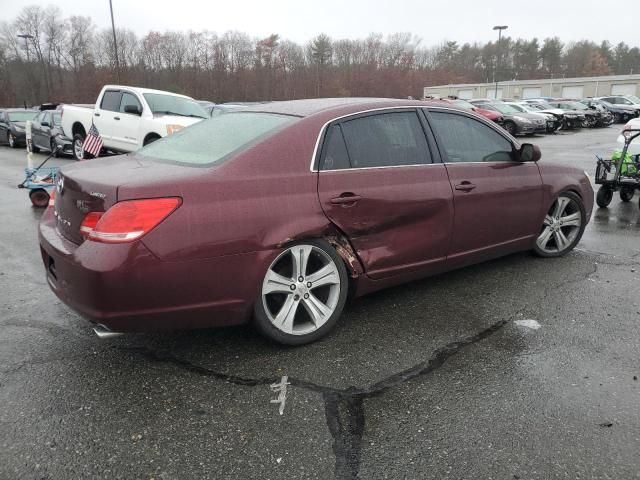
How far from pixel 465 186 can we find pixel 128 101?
9.26 m

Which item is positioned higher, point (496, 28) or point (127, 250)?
point (496, 28)

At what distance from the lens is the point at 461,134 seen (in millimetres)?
4145

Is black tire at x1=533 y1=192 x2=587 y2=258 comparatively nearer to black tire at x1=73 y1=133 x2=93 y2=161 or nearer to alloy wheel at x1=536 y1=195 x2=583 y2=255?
alloy wheel at x1=536 y1=195 x2=583 y2=255

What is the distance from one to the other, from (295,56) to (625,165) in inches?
2840

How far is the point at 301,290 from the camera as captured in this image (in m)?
3.16

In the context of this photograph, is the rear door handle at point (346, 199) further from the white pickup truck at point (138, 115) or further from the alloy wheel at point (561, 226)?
the white pickup truck at point (138, 115)

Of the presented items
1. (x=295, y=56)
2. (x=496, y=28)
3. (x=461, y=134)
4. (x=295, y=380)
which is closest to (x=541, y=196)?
(x=461, y=134)

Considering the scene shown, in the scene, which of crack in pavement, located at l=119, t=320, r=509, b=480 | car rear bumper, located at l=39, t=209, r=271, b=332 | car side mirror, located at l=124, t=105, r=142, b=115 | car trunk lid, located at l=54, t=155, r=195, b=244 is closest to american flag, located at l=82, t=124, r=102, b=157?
car side mirror, located at l=124, t=105, r=142, b=115

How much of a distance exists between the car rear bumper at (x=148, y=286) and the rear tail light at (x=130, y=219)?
0.05 m

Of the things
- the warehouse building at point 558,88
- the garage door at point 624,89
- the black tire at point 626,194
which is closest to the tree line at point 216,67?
the warehouse building at point 558,88

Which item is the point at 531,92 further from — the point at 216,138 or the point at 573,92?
the point at 216,138

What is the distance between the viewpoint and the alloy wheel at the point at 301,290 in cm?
308

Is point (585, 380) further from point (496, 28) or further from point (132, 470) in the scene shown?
point (496, 28)

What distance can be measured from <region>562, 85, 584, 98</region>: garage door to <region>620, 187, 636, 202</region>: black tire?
69.8 meters
